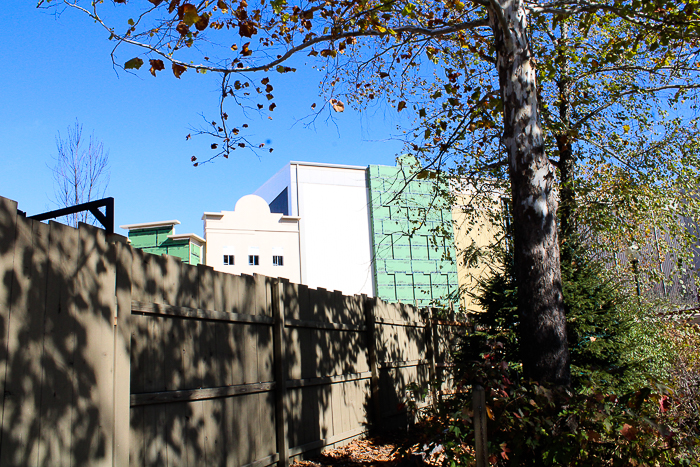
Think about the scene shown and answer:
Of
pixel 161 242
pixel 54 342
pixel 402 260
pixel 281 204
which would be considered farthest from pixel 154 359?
pixel 281 204

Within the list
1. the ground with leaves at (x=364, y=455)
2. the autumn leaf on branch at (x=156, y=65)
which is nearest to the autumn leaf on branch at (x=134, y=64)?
the autumn leaf on branch at (x=156, y=65)

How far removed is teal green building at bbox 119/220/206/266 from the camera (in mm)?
29781

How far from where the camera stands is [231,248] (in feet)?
107

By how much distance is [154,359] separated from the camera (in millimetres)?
4215

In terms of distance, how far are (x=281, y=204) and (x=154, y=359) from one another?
3561 cm

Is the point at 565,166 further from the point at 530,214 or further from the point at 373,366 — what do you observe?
the point at 530,214

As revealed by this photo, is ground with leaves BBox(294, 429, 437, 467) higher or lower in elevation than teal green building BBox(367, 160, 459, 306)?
lower

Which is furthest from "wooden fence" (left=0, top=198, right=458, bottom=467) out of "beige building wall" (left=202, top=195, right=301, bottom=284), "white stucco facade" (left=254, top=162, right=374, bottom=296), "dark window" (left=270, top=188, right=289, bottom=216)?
"dark window" (left=270, top=188, right=289, bottom=216)

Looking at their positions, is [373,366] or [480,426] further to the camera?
[373,366]

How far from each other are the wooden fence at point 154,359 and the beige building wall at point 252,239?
25659 mm

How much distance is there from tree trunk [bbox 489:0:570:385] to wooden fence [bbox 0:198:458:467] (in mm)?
2552

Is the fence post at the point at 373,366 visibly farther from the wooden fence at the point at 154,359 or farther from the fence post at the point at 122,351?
the fence post at the point at 122,351

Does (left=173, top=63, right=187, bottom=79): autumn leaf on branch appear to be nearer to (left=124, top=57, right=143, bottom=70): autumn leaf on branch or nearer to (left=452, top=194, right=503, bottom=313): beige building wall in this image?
(left=124, top=57, right=143, bottom=70): autumn leaf on branch

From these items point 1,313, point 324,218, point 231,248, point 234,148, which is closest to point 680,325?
point 234,148
